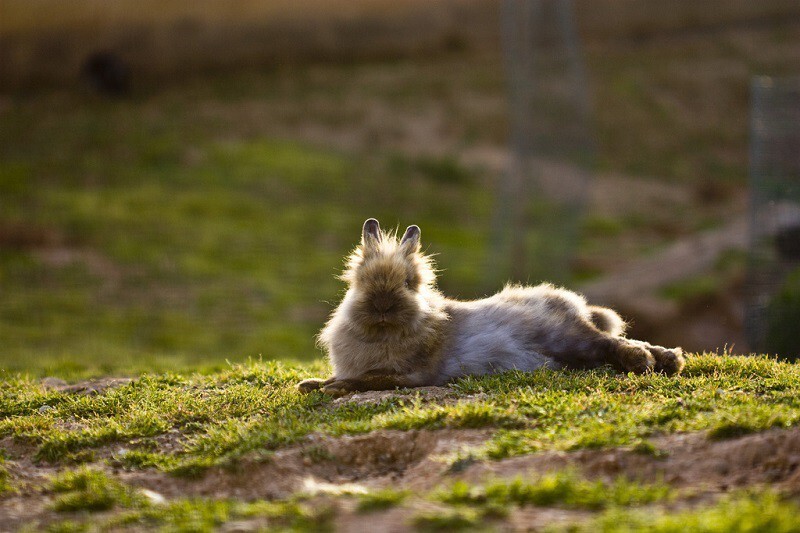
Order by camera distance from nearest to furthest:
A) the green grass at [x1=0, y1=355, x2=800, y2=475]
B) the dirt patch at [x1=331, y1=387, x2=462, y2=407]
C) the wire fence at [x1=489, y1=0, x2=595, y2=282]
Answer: the green grass at [x1=0, y1=355, x2=800, y2=475] < the dirt patch at [x1=331, y1=387, x2=462, y2=407] < the wire fence at [x1=489, y1=0, x2=595, y2=282]

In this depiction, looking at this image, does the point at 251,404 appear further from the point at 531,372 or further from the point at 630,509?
the point at 630,509

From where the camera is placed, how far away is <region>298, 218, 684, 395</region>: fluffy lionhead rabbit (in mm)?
7863

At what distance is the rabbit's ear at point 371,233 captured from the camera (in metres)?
8.20

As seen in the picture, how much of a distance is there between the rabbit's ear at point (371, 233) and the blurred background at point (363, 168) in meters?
4.10

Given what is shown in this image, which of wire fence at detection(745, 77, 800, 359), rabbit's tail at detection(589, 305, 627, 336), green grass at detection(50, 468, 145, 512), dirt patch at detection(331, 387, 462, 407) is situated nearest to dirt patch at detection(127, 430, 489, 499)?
green grass at detection(50, 468, 145, 512)

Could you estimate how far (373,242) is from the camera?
26.8 feet

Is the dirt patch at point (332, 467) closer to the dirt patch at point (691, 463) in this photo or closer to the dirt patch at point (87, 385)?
the dirt patch at point (691, 463)

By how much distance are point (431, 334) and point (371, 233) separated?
1051mm

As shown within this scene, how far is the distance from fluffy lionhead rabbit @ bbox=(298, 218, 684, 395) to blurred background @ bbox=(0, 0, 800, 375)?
4.03m

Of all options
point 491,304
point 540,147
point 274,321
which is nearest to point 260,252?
point 274,321

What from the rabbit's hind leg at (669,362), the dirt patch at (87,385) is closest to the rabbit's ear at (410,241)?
the rabbit's hind leg at (669,362)

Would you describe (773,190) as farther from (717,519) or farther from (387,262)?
(717,519)

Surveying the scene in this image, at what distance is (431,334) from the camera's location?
26.1 feet

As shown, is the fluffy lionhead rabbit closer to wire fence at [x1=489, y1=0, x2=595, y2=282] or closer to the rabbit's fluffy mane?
the rabbit's fluffy mane
